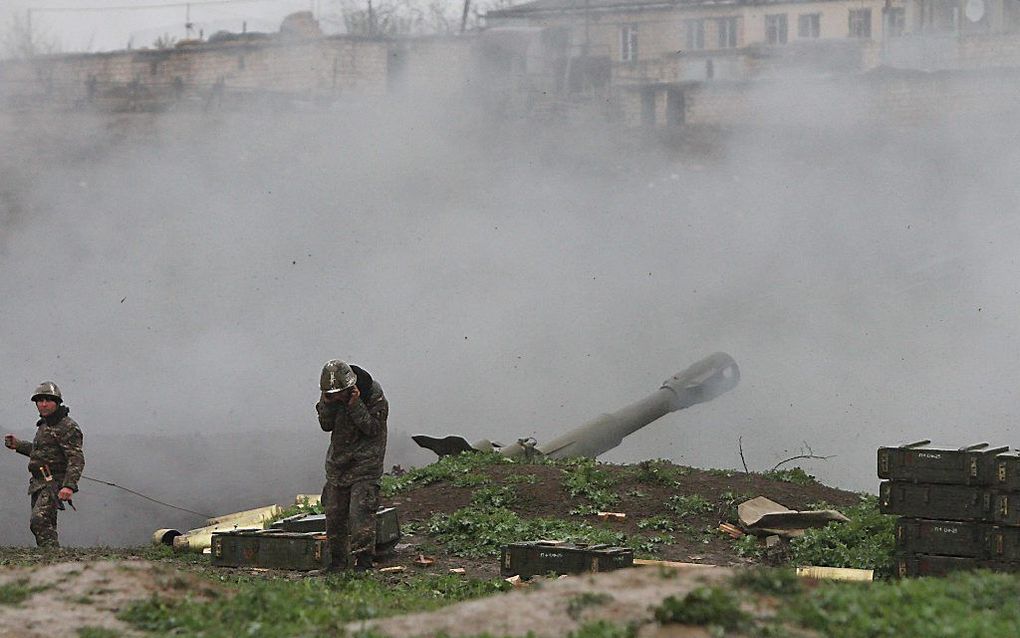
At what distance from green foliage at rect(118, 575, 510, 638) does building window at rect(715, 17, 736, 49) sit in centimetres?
2837

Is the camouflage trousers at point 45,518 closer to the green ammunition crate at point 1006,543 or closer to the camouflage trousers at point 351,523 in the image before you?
the camouflage trousers at point 351,523

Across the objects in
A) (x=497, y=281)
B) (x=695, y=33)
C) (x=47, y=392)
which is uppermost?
(x=695, y=33)

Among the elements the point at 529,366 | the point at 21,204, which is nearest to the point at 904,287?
the point at 529,366

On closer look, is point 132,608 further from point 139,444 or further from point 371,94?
point 371,94

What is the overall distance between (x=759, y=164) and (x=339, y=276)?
8266 millimetres

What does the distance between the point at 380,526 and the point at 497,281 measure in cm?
1438

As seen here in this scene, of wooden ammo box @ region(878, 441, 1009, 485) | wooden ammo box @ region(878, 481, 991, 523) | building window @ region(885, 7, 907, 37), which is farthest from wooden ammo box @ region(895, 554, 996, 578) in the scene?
building window @ region(885, 7, 907, 37)

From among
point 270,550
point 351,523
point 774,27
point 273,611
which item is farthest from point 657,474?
point 774,27

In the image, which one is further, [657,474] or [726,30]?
[726,30]

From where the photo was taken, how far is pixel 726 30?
35844 millimetres

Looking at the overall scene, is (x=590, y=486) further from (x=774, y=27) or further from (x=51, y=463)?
(x=774, y=27)

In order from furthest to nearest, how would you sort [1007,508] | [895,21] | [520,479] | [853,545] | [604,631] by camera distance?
[895,21] → [520,479] → [853,545] → [1007,508] → [604,631]

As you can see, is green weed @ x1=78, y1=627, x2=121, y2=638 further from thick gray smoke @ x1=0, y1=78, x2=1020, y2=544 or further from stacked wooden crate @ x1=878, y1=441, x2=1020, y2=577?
thick gray smoke @ x1=0, y1=78, x2=1020, y2=544

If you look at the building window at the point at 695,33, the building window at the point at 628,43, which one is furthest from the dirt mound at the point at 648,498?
the building window at the point at 695,33
